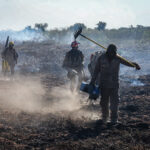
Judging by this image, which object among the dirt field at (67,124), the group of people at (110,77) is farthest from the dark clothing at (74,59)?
the group of people at (110,77)

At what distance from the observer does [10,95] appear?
11734mm

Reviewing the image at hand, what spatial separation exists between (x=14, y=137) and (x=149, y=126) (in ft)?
10.2

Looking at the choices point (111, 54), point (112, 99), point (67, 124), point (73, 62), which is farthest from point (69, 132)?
point (73, 62)

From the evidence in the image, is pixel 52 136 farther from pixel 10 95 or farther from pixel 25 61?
pixel 25 61

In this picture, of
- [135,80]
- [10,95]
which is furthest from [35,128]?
[135,80]

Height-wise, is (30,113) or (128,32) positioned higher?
(128,32)

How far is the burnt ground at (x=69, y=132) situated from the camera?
5.89 meters

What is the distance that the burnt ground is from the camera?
19.3ft

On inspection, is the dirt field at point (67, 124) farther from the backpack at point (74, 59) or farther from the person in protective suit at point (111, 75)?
the backpack at point (74, 59)

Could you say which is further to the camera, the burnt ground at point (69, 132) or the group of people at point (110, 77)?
the group of people at point (110, 77)

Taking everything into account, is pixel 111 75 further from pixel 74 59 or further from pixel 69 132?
pixel 74 59

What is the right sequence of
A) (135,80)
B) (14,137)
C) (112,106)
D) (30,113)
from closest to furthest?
1. (14,137)
2. (112,106)
3. (30,113)
4. (135,80)

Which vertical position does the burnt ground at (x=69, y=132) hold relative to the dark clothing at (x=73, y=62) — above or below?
below

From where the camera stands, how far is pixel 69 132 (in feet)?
22.7
